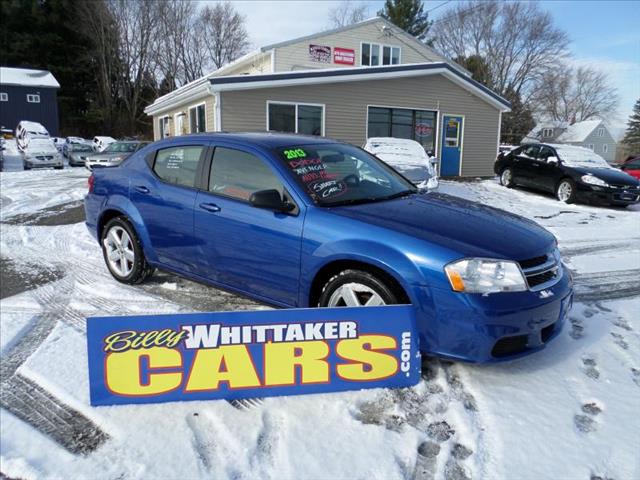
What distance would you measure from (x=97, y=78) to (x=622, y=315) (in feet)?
171

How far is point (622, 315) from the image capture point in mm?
4285

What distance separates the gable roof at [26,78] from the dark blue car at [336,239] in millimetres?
41017

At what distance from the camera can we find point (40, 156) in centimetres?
2183

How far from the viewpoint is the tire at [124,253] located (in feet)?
15.3

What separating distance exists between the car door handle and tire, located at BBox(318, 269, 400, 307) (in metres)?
1.13

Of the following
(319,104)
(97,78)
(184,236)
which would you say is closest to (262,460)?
(184,236)

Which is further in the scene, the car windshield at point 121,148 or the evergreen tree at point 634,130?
the evergreen tree at point 634,130

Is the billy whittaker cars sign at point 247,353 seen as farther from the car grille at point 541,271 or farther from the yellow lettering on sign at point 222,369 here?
the car grille at point 541,271

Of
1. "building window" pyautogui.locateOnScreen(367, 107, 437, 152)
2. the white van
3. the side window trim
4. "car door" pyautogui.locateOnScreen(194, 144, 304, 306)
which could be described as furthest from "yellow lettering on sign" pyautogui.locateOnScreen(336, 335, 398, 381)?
the white van

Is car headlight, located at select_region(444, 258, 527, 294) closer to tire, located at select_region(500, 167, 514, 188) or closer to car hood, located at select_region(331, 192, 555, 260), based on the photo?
car hood, located at select_region(331, 192, 555, 260)

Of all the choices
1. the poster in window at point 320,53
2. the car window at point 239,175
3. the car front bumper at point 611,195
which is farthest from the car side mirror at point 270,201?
the poster in window at point 320,53

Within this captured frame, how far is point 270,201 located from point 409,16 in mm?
44184

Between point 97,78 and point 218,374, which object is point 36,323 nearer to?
point 218,374

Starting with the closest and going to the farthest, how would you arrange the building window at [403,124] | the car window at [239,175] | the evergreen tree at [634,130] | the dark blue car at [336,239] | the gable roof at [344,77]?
1. the dark blue car at [336,239]
2. the car window at [239,175]
3. the gable roof at [344,77]
4. the building window at [403,124]
5. the evergreen tree at [634,130]
